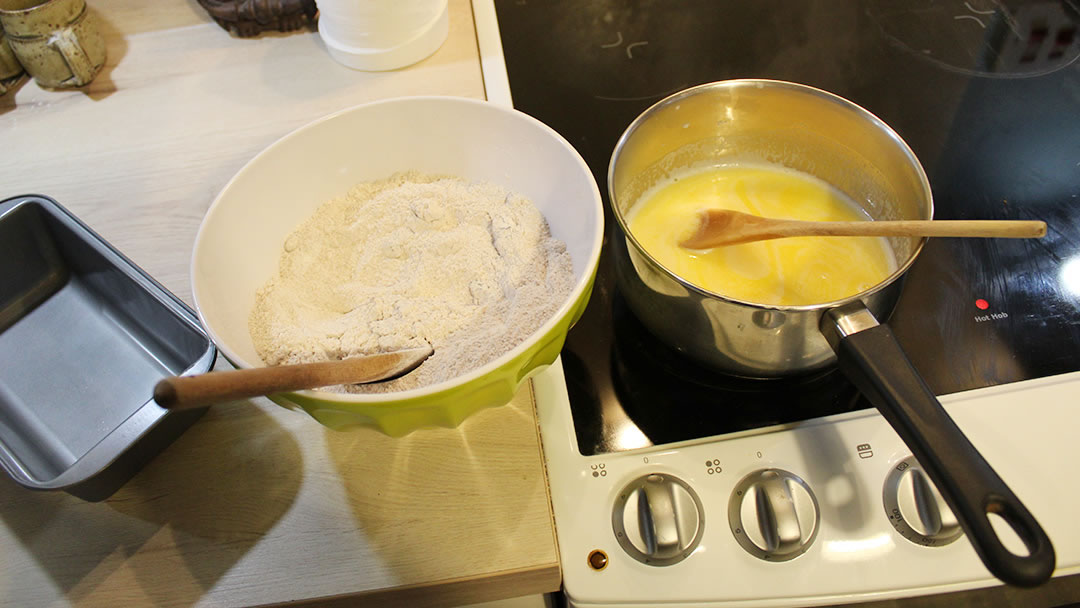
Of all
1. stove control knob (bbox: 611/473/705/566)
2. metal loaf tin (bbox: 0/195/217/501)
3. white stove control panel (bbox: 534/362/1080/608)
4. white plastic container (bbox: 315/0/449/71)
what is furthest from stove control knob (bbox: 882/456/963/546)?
white plastic container (bbox: 315/0/449/71)

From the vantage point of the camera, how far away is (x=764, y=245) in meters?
0.59

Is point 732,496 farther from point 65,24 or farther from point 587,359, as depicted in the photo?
point 65,24

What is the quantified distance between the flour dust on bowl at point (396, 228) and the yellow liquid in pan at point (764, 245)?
0.11 meters

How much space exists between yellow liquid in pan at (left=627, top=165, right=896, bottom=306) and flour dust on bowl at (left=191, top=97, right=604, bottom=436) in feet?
0.38

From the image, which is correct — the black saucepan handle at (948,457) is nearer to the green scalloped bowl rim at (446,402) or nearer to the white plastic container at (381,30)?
the green scalloped bowl rim at (446,402)

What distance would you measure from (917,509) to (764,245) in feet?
0.78

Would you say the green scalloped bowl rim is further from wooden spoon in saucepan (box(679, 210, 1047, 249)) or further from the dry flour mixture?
wooden spoon in saucepan (box(679, 210, 1047, 249))

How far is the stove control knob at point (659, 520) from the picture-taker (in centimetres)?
46

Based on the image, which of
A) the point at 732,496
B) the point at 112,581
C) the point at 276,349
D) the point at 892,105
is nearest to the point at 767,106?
the point at 892,105

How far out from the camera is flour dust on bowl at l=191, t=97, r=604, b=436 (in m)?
0.44

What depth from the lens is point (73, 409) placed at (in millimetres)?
543

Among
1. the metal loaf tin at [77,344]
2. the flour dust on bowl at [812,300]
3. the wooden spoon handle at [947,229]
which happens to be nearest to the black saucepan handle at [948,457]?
the flour dust on bowl at [812,300]

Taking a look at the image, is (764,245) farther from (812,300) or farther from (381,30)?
(381,30)

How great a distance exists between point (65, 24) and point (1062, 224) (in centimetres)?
99
